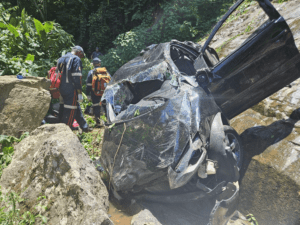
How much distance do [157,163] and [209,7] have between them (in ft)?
26.3

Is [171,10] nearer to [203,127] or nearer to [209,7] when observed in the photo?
[209,7]

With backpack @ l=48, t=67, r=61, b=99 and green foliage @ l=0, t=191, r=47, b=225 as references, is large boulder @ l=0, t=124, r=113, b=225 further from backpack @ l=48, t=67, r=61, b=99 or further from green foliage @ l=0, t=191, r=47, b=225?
backpack @ l=48, t=67, r=61, b=99

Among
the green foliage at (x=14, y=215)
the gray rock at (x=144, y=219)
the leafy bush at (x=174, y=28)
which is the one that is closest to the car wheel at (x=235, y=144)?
the gray rock at (x=144, y=219)

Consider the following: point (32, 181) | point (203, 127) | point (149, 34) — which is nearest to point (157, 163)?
point (203, 127)

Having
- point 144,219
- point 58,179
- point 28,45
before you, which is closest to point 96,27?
point 28,45

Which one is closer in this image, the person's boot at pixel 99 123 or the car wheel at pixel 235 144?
the car wheel at pixel 235 144

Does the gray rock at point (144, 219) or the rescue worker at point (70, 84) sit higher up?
the rescue worker at point (70, 84)

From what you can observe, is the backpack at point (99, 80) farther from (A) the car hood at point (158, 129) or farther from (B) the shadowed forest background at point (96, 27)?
(A) the car hood at point (158, 129)

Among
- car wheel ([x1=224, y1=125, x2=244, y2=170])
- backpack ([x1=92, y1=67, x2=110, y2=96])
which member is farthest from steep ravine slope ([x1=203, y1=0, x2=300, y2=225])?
backpack ([x1=92, y1=67, x2=110, y2=96])

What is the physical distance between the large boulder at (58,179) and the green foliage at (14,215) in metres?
0.08

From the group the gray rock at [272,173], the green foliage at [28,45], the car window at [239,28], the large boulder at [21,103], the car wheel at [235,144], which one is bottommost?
the gray rock at [272,173]

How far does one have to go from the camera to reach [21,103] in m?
4.09

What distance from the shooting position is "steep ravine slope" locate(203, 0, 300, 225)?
297 centimetres

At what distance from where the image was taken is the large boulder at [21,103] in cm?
392
